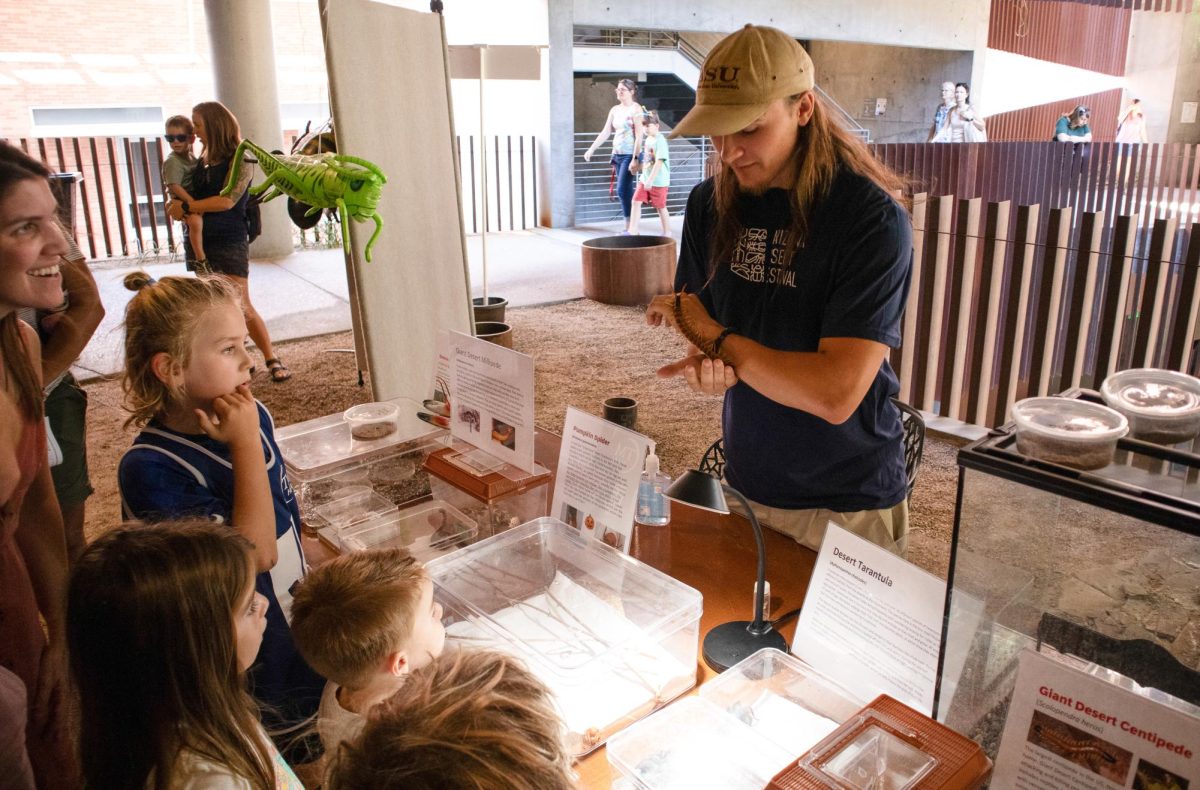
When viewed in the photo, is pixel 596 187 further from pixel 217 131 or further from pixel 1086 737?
pixel 1086 737

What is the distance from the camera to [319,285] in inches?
301

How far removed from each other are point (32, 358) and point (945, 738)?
1.51 meters

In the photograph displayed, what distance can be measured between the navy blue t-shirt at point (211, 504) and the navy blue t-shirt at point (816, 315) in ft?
2.91

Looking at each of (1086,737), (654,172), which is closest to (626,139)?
(654,172)

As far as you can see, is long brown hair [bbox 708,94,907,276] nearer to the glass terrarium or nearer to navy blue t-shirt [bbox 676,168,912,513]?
navy blue t-shirt [bbox 676,168,912,513]

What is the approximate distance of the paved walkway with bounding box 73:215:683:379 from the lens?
20.0ft

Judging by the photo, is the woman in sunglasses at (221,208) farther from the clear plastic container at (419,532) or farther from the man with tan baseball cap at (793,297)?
the man with tan baseball cap at (793,297)

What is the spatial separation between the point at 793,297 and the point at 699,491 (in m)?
0.53

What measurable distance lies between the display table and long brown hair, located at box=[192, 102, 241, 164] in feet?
10.5

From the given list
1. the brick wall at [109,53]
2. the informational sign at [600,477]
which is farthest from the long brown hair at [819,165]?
the brick wall at [109,53]

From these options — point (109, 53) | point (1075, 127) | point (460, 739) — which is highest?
point (109, 53)

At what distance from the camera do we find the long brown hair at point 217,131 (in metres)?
4.18

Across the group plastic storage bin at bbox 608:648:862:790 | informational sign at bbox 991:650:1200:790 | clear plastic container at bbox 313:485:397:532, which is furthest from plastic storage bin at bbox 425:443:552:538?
informational sign at bbox 991:650:1200:790

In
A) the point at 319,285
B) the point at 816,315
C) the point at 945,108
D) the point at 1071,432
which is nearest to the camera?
the point at 1071,432
